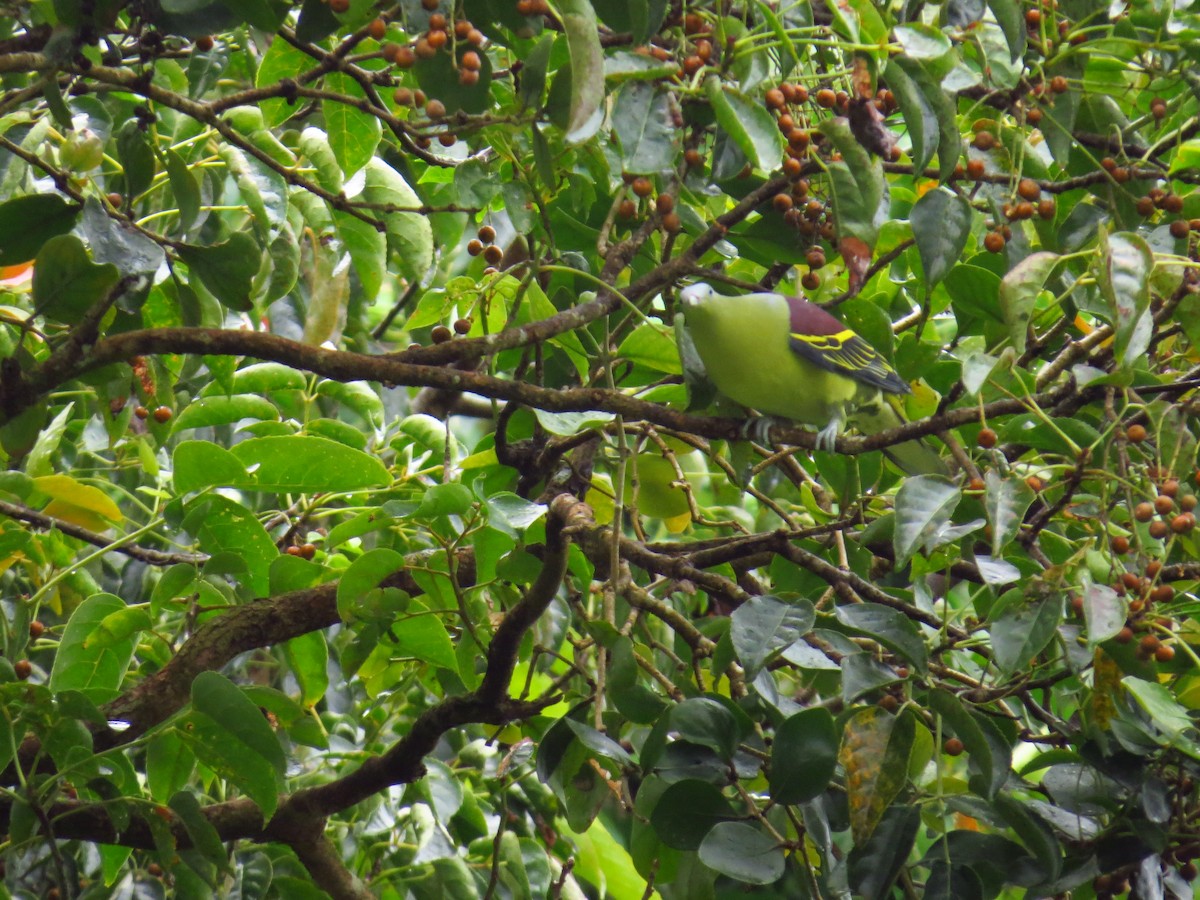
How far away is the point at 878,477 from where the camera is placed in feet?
8.28

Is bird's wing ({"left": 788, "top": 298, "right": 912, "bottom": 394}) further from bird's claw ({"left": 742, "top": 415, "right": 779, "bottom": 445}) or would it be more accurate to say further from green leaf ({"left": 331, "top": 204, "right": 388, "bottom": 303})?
green leaf ({"left": 331, "top": 204, "right": 388, "bottom": 303})

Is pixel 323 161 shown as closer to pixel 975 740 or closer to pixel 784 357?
pixel 784 357

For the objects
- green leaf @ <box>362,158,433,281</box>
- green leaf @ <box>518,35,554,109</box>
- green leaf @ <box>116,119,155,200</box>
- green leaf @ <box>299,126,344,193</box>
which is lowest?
green leaf @ <box>362,158,433,281</box>

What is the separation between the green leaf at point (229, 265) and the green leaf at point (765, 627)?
0.95 m

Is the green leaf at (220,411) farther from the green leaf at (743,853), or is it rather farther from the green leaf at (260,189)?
the green leaf at (743,853)

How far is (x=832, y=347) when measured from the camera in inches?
115

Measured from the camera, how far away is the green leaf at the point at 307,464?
1.97m

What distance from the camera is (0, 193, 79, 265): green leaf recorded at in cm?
188

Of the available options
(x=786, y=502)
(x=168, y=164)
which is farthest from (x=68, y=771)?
(x=786, y=502)

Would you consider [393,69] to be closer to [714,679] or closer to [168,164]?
[168,164]

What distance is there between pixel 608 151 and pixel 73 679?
4.51ft

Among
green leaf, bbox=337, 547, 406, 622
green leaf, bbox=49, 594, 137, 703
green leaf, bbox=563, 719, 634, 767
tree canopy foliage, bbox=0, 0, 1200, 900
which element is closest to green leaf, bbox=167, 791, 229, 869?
tree canopy foliage, bbox=0, 0, 1200, 900

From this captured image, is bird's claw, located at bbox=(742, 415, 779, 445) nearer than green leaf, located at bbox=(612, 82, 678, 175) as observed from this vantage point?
No

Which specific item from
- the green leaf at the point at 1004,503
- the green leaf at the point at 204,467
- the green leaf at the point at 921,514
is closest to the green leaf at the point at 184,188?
the green leaf at the point at 204,467
